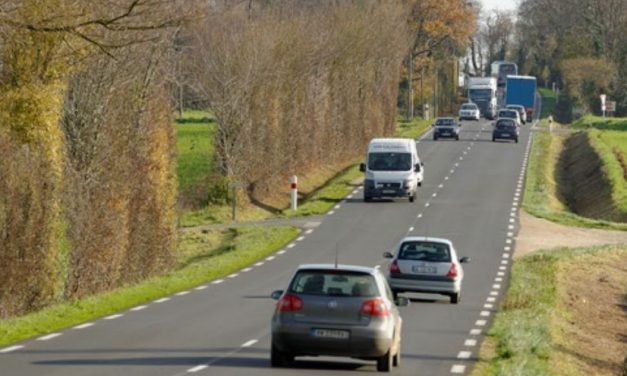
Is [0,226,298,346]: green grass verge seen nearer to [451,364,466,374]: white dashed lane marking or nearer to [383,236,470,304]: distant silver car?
[383,236,470,304]: distant silver car

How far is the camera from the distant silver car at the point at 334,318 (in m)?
19.7

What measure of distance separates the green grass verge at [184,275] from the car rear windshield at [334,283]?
510 centimetres

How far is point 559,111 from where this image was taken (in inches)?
5906

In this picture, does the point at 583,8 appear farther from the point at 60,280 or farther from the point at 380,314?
the point at 380,314

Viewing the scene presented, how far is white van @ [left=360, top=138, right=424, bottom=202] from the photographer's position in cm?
6162

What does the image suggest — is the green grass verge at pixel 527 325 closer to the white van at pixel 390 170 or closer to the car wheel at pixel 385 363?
the car wheel at pixel 385 363

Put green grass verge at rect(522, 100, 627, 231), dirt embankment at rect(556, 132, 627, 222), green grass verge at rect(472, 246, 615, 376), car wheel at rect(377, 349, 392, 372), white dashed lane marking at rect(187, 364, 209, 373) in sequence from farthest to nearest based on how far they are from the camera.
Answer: dirt embankment at rect(556, 132, 627, 222), green grass verge at rect(522, 100, 627, 231), green grass verge at rect(472, 246, 615, 376), car wheel at rect(377, 349, 392, 372), white dashed lane marking at rect(187, 364, 209, 373)

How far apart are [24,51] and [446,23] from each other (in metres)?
98.2

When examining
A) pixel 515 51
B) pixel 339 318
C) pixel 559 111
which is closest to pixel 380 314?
pixel 339 318

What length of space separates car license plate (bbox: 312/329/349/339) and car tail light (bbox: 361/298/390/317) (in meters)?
0.36

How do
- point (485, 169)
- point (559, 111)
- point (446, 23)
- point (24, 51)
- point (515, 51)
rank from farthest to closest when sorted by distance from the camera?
point (515, 51) → point (559, 111) → point (446, 23) → point (485, 169) → point (24, 51)

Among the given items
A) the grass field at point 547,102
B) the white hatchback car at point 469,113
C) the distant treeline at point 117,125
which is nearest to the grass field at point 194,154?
the distant treeline at point 117,125

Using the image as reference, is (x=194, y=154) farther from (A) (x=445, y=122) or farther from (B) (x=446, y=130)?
(A) (x=445, y=122)

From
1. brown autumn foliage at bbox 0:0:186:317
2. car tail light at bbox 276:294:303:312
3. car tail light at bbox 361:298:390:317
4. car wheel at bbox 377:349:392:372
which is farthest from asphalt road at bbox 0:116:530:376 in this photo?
brown autumn foliage at bbox 0:0:186:317
